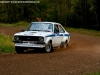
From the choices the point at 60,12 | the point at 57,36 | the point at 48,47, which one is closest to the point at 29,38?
the point at 48,47

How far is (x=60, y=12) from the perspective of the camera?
190 feet

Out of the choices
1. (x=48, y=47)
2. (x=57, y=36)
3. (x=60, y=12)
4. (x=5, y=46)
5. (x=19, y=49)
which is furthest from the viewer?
(x=60, y=12)

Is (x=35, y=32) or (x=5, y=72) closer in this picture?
(x=5, y=72)

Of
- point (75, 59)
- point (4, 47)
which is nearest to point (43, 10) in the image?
point (4, 47)

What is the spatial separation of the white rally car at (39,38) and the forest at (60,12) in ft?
99.8

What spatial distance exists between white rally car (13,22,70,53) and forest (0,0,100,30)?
30411 millimetres

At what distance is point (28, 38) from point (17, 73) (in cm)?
650

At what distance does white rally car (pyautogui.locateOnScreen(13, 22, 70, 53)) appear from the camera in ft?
53.8

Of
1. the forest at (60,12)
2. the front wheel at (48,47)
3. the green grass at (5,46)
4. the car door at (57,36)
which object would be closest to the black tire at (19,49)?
the green grass at (5,46)

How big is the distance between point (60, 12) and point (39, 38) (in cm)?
4191

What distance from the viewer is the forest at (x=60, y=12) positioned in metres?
52.5

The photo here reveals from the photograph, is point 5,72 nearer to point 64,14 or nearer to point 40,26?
point 40,26

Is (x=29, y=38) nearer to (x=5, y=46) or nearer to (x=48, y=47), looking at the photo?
(x=48, y=47)

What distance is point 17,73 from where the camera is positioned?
398 inches
